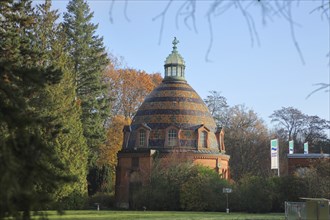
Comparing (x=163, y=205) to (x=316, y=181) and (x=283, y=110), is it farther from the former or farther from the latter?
(x=283, y=110)

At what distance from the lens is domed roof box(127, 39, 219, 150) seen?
4841 cm

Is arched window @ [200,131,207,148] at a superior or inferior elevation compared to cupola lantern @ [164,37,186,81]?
inferior

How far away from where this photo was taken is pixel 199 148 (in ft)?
159

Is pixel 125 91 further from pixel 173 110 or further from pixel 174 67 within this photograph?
pixel 173 110

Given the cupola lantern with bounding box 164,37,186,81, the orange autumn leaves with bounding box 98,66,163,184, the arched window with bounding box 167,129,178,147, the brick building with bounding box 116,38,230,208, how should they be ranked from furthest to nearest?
the orange autumn leaves with bounding box 98,66,163,184, the cupola lantern with bounding box 164,37,186,81, the arched window with bounding box 167,129,178,147, the brick building with bounding box 116,38,230,208

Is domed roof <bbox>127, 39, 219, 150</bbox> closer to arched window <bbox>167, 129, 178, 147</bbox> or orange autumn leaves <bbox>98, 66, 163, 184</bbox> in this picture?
arched window <bbox>167, 129, 178, 147</bbox>

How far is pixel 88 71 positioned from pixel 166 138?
11986 millimetres

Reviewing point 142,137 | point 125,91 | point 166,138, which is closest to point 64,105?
point 142,137

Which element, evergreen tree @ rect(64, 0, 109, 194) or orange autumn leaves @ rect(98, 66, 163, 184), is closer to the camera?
evergreen tree @ rect(64, 0, 109, 194)

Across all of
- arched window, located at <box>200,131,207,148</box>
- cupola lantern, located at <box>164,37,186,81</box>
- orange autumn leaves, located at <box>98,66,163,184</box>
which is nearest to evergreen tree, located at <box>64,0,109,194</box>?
orange autumn leaves, located at <box>98,66,163,184</box>

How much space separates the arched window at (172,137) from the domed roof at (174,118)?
0.21 metres

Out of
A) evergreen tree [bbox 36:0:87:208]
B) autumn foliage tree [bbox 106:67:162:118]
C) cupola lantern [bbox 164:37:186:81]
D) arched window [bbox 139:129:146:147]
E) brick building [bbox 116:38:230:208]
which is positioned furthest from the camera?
autumn foliage tree [bbox 106:67:162:118]

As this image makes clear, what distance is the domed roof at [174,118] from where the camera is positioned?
1906 inches

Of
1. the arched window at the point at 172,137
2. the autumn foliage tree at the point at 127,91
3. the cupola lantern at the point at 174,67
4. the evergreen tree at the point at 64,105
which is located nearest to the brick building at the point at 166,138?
the arched window at the point at 172,137
